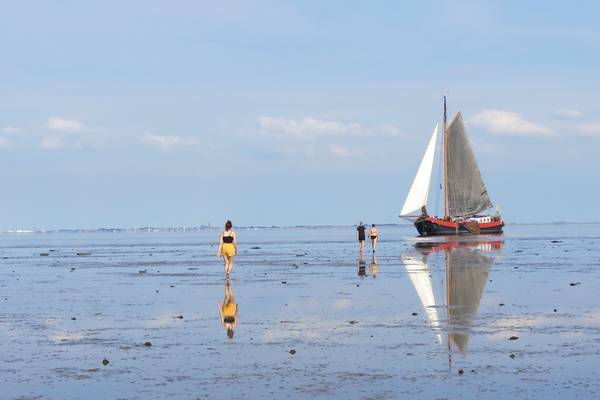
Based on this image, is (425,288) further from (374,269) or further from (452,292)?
(374,269)

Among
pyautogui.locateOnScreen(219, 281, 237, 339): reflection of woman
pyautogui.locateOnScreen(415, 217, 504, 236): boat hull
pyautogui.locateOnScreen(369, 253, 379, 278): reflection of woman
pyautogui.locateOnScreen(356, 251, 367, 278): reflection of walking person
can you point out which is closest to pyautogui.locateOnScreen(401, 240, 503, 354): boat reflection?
Answer: pyautogui.locateOnScreen(369, 253, 379, 278): reflection of woman

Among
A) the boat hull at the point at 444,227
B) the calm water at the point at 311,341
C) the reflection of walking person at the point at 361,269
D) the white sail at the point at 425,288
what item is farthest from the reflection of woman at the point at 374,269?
the boat hull at the point at 444,227

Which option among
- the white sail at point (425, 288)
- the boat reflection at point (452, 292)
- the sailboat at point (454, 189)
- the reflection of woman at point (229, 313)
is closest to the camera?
the boat reflection at point (452, 292)

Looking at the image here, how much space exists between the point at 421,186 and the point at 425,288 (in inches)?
3319

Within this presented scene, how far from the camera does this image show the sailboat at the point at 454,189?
105m

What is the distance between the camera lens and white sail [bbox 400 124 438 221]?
358 feet

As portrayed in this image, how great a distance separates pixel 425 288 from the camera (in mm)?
26375

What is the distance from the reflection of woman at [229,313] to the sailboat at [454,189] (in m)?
81.1

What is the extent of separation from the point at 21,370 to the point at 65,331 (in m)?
4.51

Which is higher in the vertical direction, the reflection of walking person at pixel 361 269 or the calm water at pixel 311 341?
the reflection of walking person at pixel 361 269

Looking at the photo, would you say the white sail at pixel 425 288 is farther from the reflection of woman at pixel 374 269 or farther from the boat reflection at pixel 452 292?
the reflection of woman at pixel 374 269

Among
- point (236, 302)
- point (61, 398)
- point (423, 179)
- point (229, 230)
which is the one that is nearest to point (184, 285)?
point (229, 230)

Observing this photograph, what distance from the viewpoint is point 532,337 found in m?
15.8

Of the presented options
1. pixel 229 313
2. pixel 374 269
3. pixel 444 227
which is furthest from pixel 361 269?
pixel 444 227
